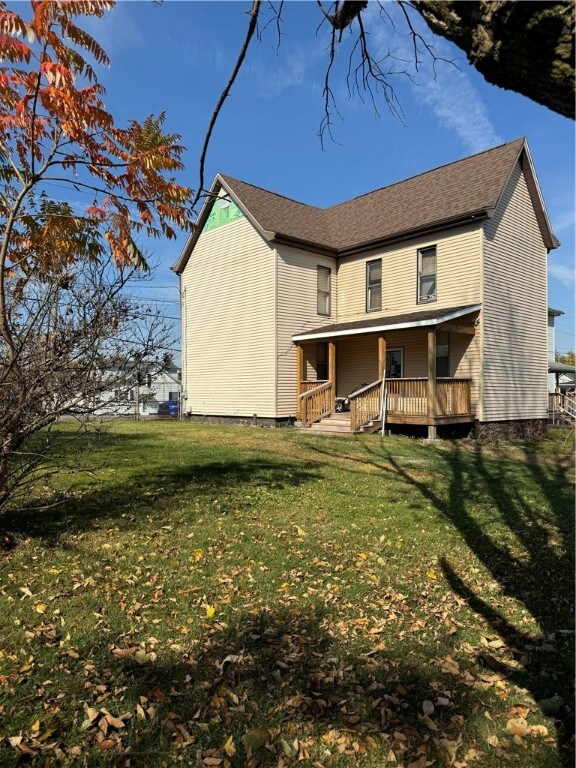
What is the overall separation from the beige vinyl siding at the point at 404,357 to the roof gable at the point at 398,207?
11.1ft

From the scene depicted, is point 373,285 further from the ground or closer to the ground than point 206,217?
closer to the ground

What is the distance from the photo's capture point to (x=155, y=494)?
723 cm

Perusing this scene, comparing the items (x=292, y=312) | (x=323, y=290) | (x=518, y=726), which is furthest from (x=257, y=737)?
(x=323, y=290)

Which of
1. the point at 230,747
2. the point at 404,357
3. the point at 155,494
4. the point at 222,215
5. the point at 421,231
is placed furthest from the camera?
the point at 222,215

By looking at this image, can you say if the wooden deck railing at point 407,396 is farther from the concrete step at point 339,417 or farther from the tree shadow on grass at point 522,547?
the tree shadow on grass at point 522,547

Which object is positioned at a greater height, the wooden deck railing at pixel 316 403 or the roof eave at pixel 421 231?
the roof eave at pixel 421 231

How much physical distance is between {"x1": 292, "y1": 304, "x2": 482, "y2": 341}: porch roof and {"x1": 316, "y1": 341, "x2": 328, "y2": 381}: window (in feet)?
2.80

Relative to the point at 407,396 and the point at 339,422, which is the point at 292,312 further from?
the point at 407,396

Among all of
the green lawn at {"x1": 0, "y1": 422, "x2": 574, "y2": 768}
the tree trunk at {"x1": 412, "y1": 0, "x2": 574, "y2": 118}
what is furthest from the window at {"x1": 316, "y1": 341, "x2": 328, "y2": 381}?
the tree trunk at {"x1": 412, "y1": 0, "x2": 574, "y2": 118}

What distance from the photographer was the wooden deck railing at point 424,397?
48.1 feet

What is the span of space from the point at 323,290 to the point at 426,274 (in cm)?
410

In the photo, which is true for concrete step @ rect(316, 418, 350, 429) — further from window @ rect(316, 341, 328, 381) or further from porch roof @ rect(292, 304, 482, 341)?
window @ rect(316, 341, 328, 381)

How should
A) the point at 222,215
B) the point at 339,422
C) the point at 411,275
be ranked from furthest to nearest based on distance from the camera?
the point at 222,215 < the point at 411,275 < the point at 339,422

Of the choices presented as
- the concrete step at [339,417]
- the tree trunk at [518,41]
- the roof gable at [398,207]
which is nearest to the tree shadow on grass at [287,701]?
the tree trunk at [518,41]
